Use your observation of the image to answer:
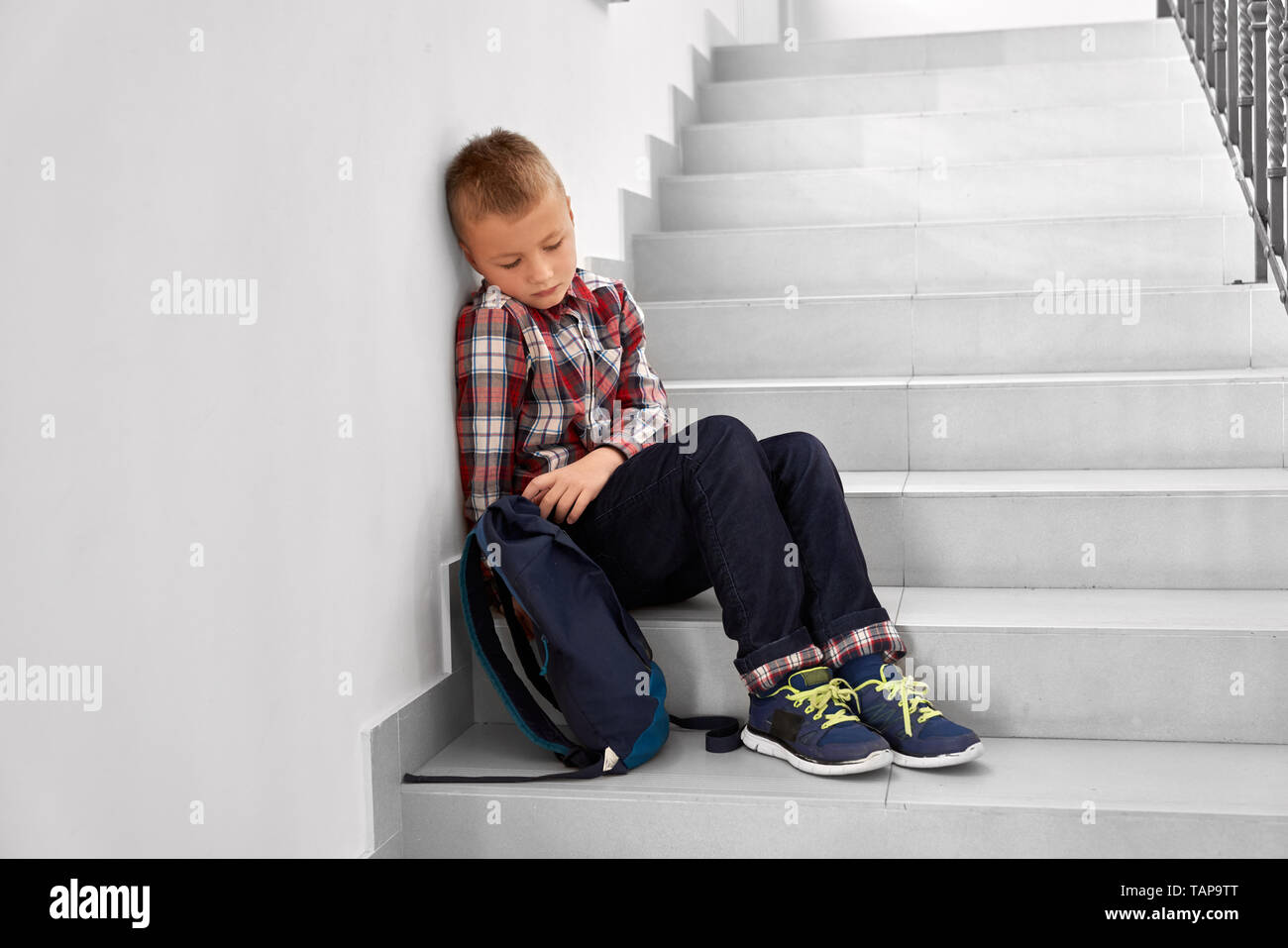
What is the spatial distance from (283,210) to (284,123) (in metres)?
0.08

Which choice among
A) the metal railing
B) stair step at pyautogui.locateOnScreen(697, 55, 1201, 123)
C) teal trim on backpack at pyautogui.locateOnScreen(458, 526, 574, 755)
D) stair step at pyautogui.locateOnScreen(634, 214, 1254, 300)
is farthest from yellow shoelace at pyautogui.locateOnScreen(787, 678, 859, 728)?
stair step at pyautogui.locateOnScreen(697, 55, 1201, 123)

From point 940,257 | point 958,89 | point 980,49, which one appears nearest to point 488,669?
point 940,257

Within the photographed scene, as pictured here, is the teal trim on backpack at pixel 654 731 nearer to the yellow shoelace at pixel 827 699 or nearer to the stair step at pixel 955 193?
the yellow shoelace at pixel 827 699

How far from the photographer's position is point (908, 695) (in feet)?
4.74

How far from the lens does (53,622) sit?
892 mm

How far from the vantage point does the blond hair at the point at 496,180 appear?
5.02 feet

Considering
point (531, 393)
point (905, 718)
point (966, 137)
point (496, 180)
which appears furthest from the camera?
point (966, 137)

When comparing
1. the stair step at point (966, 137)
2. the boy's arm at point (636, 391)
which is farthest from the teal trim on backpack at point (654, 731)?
the stair step at point (966, 137)

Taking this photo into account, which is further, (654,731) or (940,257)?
(940,257)

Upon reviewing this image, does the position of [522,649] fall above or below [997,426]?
below

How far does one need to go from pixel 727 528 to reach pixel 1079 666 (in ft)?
1.53

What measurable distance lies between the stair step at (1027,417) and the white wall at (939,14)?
8.08ft

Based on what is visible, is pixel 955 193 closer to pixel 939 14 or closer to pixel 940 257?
pixel 940 257
